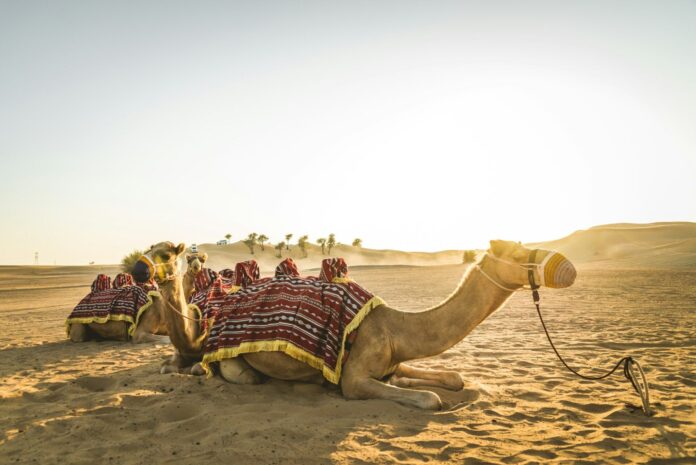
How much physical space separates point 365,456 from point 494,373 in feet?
11.0

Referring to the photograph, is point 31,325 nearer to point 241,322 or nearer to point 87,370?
point 87,370

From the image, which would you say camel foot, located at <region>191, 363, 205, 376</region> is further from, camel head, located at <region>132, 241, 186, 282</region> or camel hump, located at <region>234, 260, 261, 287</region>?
camel head, located at <region>132, 241, 186, 282</region>

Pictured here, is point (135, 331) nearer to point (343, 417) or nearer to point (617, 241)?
point (343, 417)

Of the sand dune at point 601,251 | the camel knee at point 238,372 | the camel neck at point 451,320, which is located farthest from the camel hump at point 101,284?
the sand dune at point 601,251

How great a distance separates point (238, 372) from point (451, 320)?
2.72 meters

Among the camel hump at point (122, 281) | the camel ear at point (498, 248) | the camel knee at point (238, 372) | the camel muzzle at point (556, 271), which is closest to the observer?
the camel muzzle at point (556, 271)

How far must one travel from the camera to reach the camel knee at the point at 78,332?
957 centimetres

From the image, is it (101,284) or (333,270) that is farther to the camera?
(101,284)

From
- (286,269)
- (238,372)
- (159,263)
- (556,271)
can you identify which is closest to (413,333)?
(556,271)

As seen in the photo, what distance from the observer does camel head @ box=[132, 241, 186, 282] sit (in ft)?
15.0

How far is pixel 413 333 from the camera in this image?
15.9 feet

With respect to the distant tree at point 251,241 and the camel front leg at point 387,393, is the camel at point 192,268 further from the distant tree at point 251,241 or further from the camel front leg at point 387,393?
the distant tree at point 251,241

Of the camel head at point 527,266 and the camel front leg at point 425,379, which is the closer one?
the camel head at point 527,266

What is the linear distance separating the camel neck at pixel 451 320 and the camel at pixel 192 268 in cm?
339
